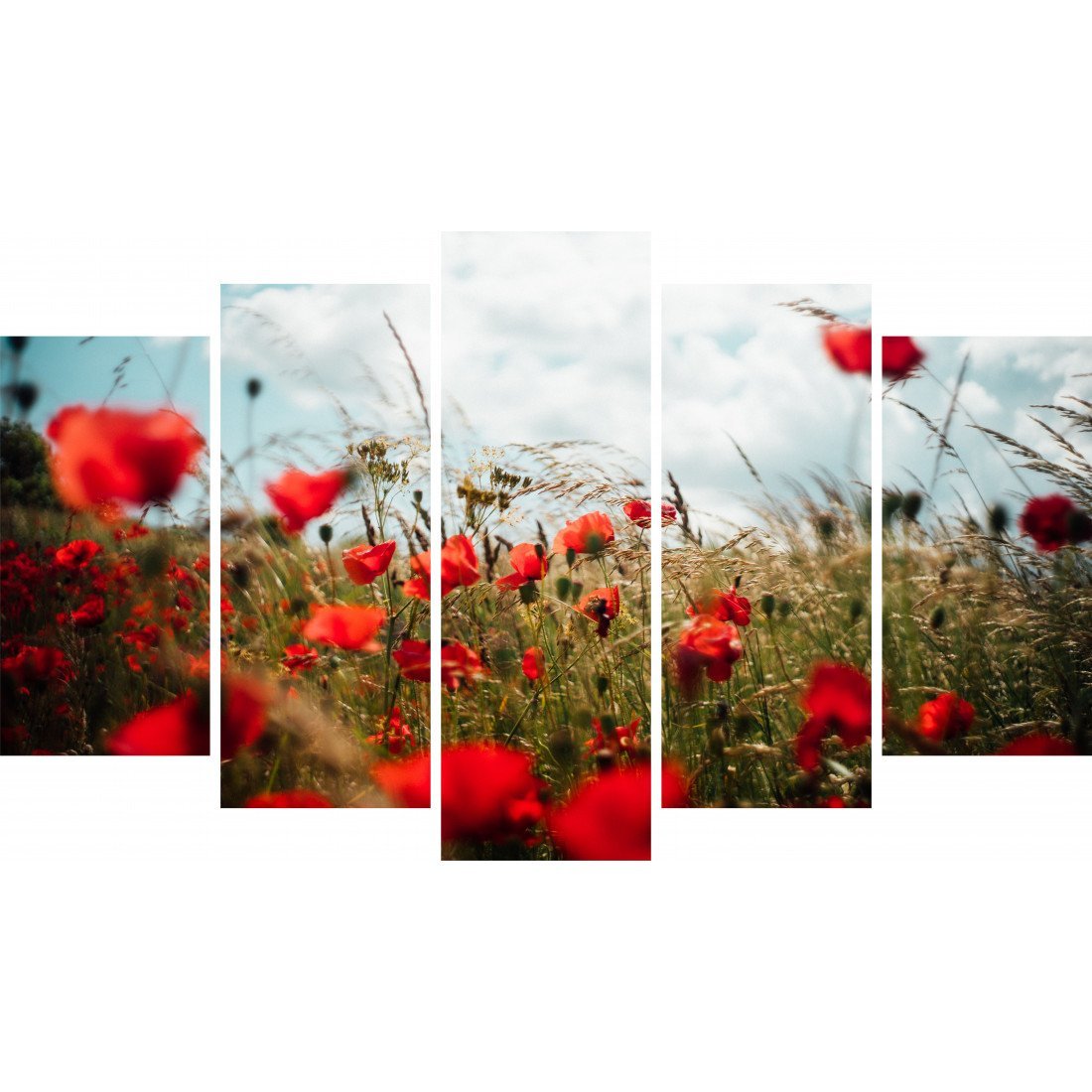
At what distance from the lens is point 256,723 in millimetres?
3324

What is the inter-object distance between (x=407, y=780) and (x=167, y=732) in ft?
3.02

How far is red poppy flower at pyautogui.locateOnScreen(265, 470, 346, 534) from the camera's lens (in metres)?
3.34

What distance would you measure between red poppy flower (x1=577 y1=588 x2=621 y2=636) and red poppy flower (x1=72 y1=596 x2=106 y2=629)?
177 cm

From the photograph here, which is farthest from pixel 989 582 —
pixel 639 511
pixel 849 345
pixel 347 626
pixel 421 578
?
pixel 347 626

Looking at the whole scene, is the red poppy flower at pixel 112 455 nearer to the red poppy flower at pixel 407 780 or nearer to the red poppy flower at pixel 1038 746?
the red poppy flower at pixel 407 780

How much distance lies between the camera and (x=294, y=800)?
10.8ft

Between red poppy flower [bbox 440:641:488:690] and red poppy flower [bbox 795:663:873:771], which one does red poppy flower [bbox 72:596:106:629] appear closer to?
red poppy flower [bbox 440:641:488:690]

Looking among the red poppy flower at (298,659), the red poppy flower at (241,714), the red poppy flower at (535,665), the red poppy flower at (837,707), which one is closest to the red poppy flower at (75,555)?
the red poppy flower at (241,714)

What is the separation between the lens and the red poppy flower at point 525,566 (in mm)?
3201

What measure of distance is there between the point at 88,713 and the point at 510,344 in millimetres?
2019

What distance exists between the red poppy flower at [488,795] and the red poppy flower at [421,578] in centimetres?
51

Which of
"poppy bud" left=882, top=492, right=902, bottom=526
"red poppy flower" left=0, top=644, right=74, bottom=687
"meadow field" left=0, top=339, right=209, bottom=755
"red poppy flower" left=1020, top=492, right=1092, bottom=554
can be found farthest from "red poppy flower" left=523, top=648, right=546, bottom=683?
"red poppy flower" left=1020, top=492, right=1092, bottom=554

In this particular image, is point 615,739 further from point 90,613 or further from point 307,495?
point 90,613

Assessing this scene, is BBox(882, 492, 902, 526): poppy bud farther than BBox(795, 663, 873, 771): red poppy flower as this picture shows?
Yes
